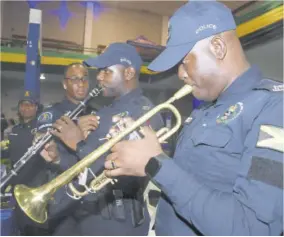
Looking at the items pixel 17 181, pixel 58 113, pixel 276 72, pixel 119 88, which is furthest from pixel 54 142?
pixel 276 72

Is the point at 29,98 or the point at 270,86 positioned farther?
the point at 29,98

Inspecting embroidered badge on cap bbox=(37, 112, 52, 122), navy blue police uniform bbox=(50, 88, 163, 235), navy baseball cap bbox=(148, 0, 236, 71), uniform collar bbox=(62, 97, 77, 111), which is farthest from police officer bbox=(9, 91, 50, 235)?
navy baseball cap bbox=(148, 0, 236, 71)

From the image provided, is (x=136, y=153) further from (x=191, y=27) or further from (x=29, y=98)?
(x=29, y=98)

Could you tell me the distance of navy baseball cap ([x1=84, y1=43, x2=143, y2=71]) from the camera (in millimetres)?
2514

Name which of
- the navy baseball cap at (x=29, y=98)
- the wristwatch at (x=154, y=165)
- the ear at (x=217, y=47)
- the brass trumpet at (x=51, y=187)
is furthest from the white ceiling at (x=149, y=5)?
the wristwatch at (x=154, y=165)

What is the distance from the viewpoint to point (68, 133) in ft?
7.89

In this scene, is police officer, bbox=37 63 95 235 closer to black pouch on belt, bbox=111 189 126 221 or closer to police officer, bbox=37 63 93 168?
police officer, bbox=37 63 93 168

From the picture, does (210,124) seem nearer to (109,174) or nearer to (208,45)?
(208,45)

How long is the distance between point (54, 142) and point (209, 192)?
6.35 ft

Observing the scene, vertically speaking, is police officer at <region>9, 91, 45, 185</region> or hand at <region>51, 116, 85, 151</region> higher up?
hand at <region>51, 116, 85, 151</region>

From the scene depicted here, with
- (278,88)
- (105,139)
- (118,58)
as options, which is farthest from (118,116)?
(278,88)

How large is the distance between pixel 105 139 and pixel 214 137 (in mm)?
958

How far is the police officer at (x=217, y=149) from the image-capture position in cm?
91

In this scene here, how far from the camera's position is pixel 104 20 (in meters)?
10.1
